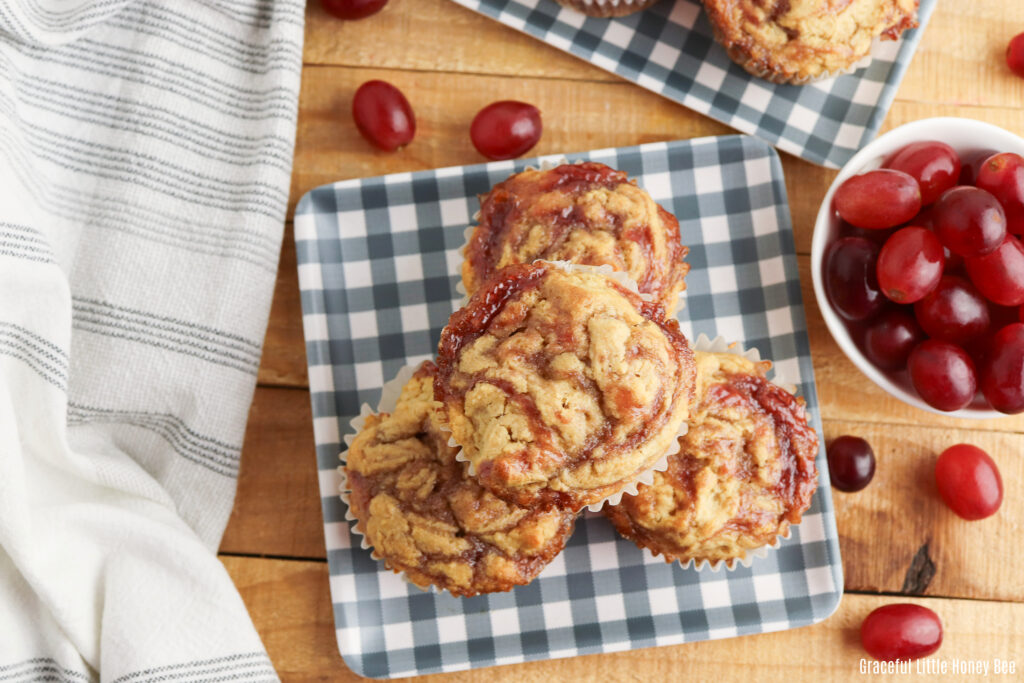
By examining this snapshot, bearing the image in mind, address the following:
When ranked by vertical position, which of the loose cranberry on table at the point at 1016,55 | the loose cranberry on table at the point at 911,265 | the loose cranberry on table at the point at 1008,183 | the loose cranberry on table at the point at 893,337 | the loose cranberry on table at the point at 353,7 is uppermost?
the loose cranberry on table at the point at 353,7

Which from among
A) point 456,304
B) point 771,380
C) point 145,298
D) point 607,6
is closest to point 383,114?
point 456,304

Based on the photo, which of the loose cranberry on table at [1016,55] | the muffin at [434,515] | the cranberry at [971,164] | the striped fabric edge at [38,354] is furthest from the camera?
the loose cranberry on table at [1016,55]

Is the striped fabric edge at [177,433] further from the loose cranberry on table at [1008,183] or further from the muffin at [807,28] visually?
the loose cranberry on table at [1008,183]

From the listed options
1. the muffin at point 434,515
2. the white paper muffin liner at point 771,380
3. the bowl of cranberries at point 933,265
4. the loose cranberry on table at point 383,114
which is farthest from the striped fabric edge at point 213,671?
the bowl of cranberries at point 933,265

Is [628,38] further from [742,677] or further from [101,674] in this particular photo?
[101,674]

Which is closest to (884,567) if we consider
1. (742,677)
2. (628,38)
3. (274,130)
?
(742,677)
